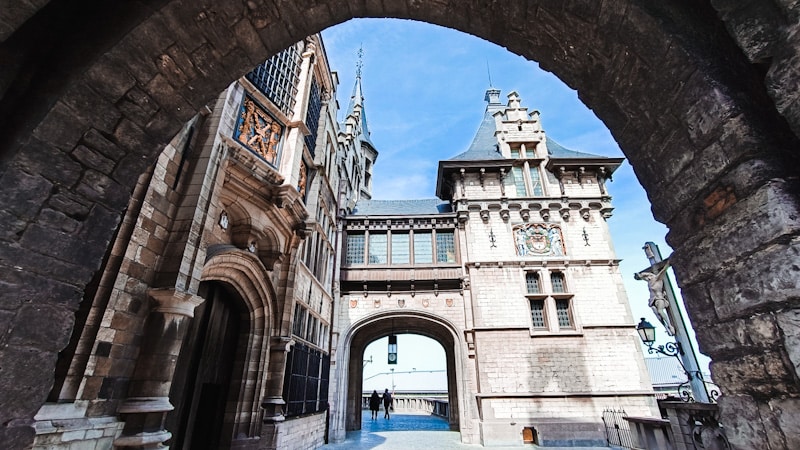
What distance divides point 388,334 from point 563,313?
6.71 m

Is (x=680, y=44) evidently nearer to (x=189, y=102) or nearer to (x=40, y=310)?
(x=189, y=102)

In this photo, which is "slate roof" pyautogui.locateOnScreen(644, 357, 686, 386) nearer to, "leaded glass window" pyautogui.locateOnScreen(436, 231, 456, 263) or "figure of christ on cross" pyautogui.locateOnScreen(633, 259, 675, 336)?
"leaded glass window" pyautogui.locateOnScreen(436, 231, 456, 263)

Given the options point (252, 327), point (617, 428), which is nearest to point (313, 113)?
point (252, 327)

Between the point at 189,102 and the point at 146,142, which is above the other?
the point at 189,102

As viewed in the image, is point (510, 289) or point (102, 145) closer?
point (102, 145)

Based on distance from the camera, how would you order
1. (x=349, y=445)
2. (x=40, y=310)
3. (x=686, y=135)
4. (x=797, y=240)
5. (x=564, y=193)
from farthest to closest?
(x=564, y=193)
(x=349, y=445)
(x=40, y=310)
(x=686, y=135)
(x=797, y=240)

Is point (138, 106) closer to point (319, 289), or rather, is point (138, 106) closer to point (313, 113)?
point (313, 113)

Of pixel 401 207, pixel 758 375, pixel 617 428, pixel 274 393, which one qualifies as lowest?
pixel 617 428

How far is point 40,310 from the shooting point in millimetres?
1889

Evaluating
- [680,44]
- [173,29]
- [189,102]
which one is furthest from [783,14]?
[189,102]

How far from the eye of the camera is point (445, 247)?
13.0 m

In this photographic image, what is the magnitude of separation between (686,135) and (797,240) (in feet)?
2.24

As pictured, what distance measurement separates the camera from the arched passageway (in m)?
11.9

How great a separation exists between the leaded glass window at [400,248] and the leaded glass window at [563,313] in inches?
218
